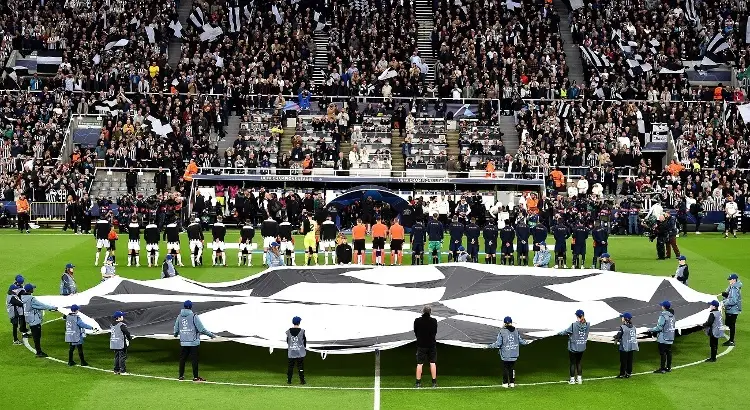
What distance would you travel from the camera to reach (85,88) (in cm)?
5538

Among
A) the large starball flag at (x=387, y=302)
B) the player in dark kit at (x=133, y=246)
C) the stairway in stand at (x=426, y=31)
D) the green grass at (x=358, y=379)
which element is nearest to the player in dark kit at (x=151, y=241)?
the player in dark kit at (x=133, y=246)

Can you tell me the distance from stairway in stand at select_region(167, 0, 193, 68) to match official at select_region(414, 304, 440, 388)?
3819cm

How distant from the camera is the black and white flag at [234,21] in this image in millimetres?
59031

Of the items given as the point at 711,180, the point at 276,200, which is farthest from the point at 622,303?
the point at 711,180

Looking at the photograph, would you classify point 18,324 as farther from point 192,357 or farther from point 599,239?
point 599,239

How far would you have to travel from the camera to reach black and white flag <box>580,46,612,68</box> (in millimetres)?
57719

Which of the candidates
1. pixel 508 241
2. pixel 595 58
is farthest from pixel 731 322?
pixel 595 58

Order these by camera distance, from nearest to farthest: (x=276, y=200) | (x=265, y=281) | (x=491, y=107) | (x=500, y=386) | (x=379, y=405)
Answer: (x=379, y=405), (x=500, y=386), (x=265, y=281), (x=276, y=200), (x=491, y=107)

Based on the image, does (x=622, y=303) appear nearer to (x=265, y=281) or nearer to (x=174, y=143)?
(x=265, y=281)

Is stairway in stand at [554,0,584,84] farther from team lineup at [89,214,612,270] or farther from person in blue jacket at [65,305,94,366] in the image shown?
person in blue jacket at [65,305,94,366]

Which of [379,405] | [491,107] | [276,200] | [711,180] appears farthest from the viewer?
[491,107]

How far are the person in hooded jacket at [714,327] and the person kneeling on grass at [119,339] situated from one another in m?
11.6

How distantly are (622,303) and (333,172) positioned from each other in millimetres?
24252

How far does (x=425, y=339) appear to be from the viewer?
2261cm
